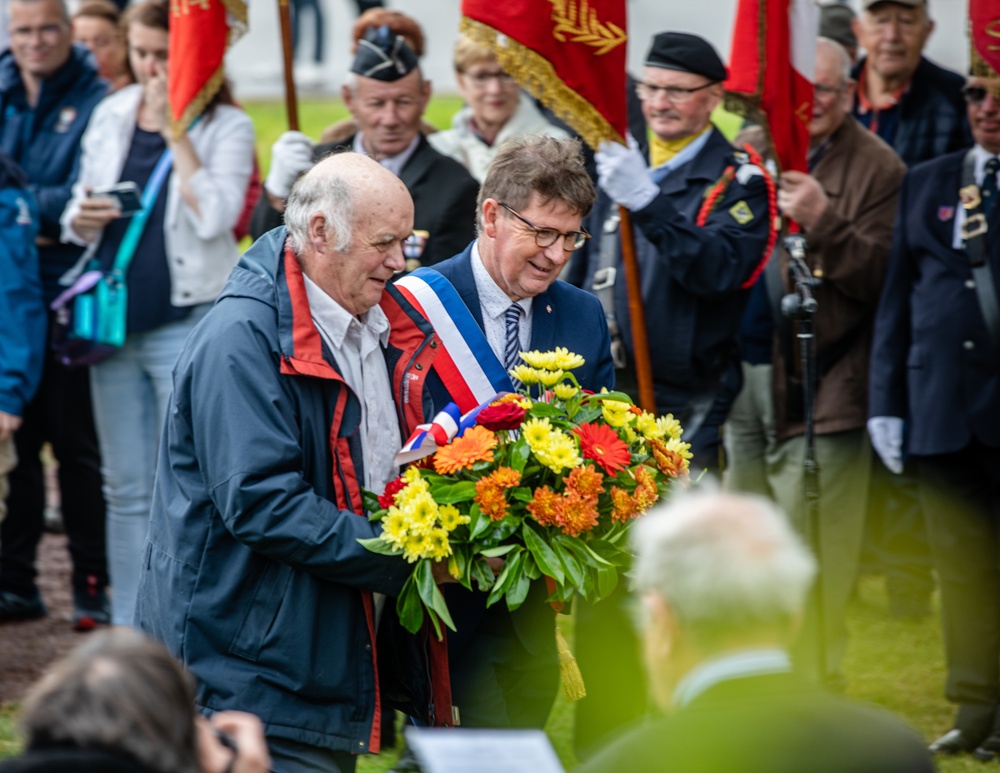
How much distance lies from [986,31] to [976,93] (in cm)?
39

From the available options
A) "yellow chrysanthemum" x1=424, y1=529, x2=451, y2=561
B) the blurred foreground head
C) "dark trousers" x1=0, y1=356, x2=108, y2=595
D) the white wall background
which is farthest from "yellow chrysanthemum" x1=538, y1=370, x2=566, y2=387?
the white wall background

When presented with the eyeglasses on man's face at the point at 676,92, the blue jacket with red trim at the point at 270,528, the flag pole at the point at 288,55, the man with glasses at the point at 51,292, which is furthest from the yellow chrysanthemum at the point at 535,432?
the man with glasses at the point at 51,292

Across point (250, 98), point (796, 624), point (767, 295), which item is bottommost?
point (250, 98)

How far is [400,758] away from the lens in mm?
5711

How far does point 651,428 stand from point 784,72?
256 centimetres

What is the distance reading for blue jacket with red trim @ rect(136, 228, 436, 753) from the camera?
372 cm

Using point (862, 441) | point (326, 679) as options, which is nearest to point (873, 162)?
point (862, 441)

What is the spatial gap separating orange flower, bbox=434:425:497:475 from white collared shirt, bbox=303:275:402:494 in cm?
23

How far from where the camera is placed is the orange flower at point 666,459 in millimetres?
4066

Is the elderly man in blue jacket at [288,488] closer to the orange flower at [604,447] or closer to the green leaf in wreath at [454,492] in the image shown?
the green leaf in wreath at [454,492]

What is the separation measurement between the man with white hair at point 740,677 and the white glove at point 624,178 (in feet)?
10.7

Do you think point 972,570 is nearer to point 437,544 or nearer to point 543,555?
point 543,555

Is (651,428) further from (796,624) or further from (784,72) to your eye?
(784,72)

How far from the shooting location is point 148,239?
681 centimetres
